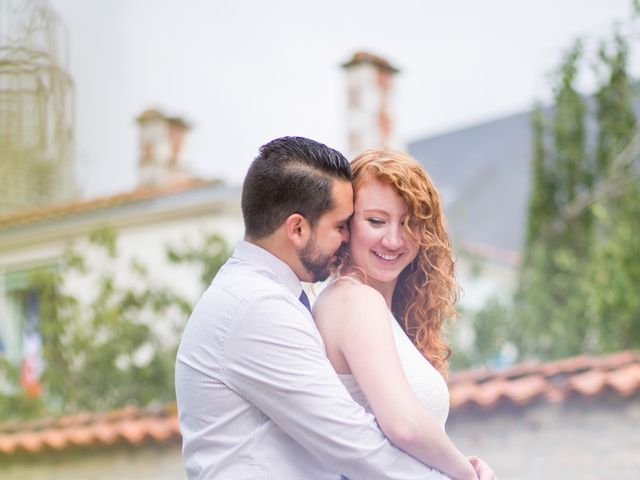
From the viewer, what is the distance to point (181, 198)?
Result: 12062 mm

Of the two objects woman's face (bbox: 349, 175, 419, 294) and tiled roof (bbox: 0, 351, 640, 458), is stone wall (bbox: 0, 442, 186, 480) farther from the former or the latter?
woman's face (bbox: 349, 175, 419, 294)

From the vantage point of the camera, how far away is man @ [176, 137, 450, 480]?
1849 millimetres

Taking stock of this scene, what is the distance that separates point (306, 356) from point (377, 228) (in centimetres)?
38

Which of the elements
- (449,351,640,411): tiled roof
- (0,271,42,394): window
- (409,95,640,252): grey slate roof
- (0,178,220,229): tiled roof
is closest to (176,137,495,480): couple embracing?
(449,351,640,411): tiled roof

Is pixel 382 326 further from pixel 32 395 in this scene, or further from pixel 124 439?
pixel 32 395

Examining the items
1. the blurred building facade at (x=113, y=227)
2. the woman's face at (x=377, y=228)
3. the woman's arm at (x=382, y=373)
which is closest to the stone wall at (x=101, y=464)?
the blurred building facade at (x=113, y=227)

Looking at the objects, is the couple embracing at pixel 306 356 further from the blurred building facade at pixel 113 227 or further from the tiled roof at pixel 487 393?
the blurred building facade at pixel 113 227

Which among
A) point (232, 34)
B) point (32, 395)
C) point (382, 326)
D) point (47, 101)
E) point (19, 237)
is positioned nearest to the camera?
point (382, 326)

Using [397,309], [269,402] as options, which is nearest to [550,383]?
[397,309]

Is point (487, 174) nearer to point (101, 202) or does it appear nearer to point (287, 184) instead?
point (101, 202)

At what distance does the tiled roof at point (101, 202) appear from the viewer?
12.2 metres

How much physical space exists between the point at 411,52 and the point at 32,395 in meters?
11.4

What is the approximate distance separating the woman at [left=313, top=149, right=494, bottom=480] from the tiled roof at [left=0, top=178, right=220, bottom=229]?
31.7 feet

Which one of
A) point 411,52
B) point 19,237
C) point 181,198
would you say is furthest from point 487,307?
point 411,52
